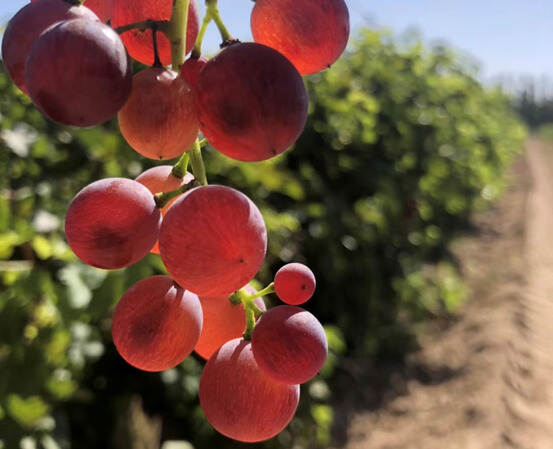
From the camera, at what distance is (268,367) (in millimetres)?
440

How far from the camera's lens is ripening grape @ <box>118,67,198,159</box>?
0.40m

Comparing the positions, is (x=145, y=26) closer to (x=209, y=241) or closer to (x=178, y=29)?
(x=178, y=29)

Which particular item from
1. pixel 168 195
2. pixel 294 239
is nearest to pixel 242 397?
pixel 168 195

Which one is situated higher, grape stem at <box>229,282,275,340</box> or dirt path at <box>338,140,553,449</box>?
grape stem at <box>229,282,275,340</box>

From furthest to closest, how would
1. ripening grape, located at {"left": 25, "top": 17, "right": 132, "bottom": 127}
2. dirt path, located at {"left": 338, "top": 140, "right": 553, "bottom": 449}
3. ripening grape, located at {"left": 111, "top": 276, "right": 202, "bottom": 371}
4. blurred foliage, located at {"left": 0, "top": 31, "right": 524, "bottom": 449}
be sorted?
dirt path, located at {"left": 338, "top": 140, "right": 553, "bottom": 449} → blurred foliage, located at {"left": 0, "top": 31, "right": 524, "bottom": 449} → ripening grape, located at {"left": 111, "top": 276, "right": 202, "bottom": 371} → ripening grape, located at {"left": 25, "top": 17, "right": 132, "bottom": 127}

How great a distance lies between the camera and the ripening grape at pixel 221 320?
1.60ft

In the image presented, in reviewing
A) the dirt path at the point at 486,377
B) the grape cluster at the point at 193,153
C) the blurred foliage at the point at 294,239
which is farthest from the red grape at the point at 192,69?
the dirt path at the point at 486,377

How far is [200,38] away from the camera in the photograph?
441 mm

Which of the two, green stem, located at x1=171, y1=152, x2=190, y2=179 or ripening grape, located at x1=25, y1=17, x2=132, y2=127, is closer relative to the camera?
ripening grape, located at x1=25, y1=17, x2=132, y2=127

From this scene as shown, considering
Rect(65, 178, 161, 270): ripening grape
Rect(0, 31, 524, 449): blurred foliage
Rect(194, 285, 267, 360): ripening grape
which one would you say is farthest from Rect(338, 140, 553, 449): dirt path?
Rect(65, 178, 161, 270): ripening grape

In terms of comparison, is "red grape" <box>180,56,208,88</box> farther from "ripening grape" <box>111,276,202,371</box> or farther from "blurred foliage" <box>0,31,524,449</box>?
"blurred foliage" <box>0,31,524,449</box>

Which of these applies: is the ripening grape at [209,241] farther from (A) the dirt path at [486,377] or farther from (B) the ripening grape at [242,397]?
(A) the dirt path at [486,377]

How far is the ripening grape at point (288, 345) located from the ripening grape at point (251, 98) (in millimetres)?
135

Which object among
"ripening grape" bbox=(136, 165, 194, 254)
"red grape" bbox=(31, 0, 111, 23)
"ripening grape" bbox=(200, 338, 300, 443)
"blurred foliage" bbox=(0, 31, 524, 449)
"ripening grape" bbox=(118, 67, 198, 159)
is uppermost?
"red grape" bbox=(31, 0, 111, 23)
